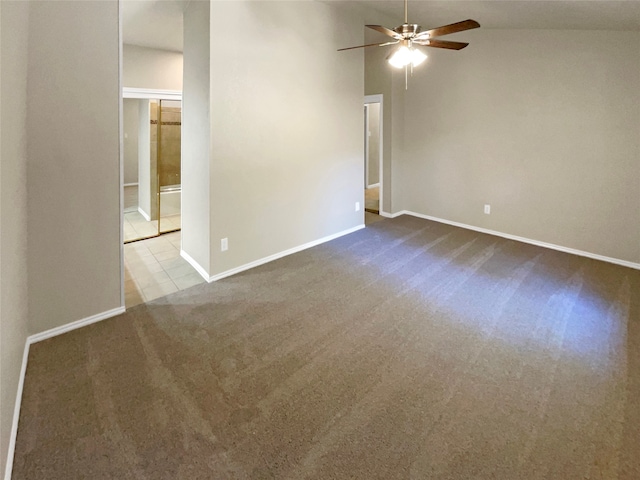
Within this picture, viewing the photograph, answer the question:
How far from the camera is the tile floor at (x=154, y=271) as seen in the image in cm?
316

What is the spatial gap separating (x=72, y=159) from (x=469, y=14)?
416 centimetres

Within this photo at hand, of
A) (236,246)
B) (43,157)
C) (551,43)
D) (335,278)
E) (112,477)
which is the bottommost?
(112,477)

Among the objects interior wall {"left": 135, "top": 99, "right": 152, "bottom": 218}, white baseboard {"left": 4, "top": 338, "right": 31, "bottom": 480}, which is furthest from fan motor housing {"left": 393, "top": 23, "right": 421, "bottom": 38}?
interior wall {"left": 135, "top": 99, "right": 152, "bottom": 218}

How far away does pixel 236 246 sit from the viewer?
3.56 m

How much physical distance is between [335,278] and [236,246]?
1.06m

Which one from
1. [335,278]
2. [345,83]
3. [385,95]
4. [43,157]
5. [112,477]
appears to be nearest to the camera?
[112,477]

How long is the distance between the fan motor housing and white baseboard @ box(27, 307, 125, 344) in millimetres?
2973

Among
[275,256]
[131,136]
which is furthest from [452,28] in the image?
[131,136]

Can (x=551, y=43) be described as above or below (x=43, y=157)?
above

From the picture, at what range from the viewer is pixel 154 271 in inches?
144

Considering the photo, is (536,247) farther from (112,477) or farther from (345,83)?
(112,477)

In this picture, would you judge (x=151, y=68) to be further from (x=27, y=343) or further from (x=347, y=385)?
(x=347, y=385)

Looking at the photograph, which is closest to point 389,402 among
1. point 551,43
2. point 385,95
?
point 551,43

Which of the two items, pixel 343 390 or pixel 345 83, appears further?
pixel 345 83
